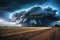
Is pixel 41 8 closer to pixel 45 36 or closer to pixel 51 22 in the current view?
pixel 51 22

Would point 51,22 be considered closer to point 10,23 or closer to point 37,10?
point 37,10

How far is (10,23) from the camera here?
3.16 m

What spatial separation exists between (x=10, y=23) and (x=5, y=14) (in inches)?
10.3

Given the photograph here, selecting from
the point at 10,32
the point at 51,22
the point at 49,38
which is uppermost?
the point at 51,22

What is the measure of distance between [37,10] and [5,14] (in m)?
0.81

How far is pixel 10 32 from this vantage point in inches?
121

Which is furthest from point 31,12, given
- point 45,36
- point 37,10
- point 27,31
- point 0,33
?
point 0,33

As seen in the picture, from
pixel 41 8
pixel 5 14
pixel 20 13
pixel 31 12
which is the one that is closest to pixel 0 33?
pixel 5 14

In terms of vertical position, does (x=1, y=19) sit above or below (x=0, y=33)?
above

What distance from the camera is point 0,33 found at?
3117 millimetres

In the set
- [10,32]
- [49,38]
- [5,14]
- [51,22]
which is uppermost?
[5,14]

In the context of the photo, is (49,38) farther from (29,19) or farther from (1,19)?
(1,19)

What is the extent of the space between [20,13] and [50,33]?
2.93 ft

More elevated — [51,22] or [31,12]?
[31,12]
